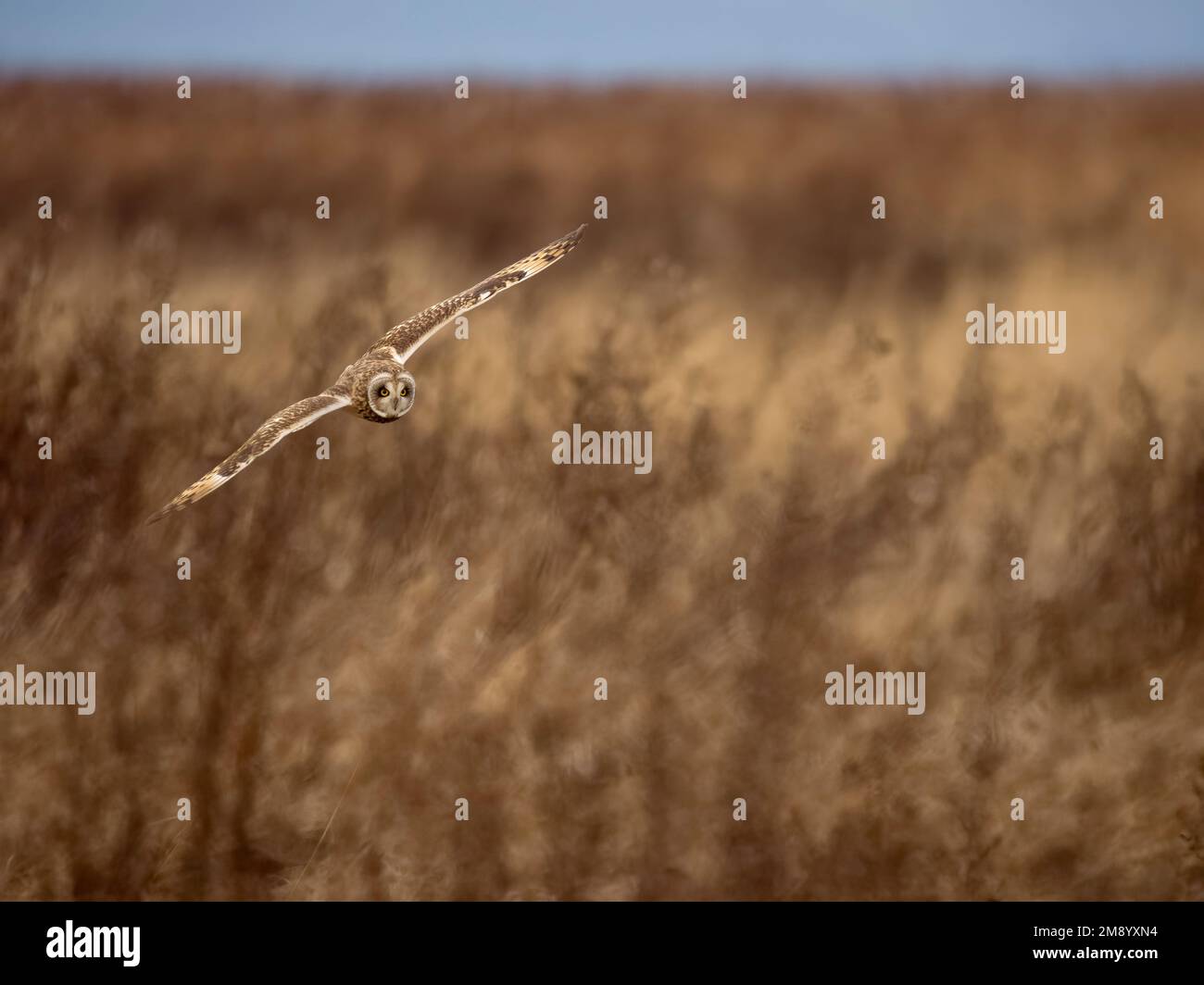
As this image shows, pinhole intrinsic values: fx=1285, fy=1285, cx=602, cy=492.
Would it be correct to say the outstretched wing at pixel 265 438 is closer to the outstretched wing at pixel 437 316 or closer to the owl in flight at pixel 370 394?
the owl in flight at pixel 370 394

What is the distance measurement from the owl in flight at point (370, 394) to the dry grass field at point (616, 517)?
137 cm

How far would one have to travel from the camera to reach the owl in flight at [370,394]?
161 inches

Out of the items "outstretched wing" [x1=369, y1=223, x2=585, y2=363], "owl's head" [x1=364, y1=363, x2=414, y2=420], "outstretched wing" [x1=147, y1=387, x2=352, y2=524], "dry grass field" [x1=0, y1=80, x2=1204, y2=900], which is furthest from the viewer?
"dry grass field" [x1=0, y1=80, x2=1204, y2=900]

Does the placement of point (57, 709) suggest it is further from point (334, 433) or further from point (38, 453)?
point (334, 433)

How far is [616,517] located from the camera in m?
5.97

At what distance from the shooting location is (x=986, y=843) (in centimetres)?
603

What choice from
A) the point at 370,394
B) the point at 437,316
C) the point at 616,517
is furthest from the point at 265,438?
the point at 616,517

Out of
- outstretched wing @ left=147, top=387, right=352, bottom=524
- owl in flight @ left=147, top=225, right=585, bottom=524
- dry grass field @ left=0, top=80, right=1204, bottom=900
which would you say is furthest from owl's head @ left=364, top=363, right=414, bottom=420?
dry grass field @ left=0, top=80, right=1204, bottom=900

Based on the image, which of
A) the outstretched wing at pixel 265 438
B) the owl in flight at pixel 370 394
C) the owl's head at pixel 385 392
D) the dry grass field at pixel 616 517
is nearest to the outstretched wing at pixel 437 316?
the owl in flight at pixel 370 394

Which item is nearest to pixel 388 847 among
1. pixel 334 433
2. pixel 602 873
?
pixel 602 873

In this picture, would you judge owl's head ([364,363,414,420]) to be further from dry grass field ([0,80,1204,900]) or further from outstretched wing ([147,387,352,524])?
dry grass field ([0,80,1204,900])

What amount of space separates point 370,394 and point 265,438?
1.24 feet

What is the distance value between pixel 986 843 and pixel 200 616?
3.85 meters

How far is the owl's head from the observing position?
4.28 m
